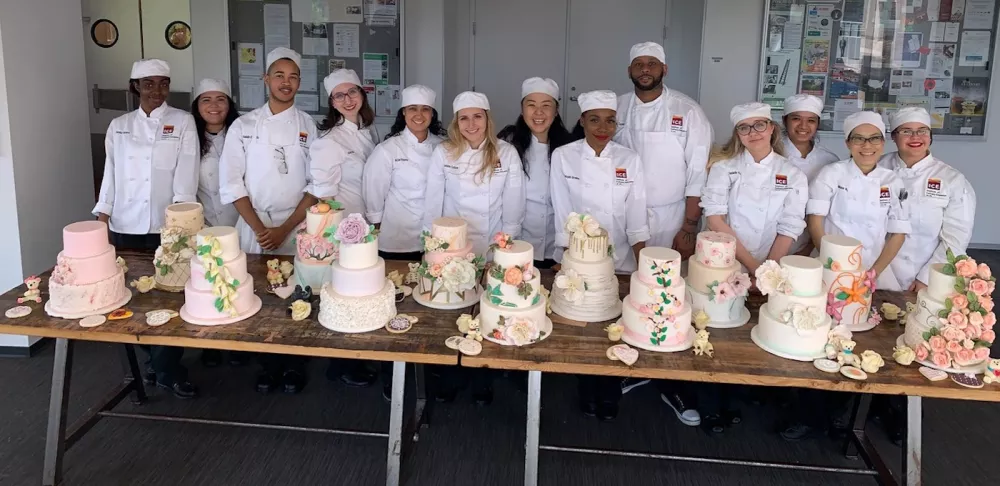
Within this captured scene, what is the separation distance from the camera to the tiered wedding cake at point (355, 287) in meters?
2.56

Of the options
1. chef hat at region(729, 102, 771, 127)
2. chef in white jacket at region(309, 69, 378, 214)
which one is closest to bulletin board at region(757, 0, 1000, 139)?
chef hat at region(729, 102, 771, 127)

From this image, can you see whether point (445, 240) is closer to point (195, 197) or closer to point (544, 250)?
point (544, 250)

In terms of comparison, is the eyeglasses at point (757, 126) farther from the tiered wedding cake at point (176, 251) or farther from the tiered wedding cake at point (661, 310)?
the tiered wedding cake at point (176, 251)

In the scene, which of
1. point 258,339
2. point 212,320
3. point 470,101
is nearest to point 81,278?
point 212,320

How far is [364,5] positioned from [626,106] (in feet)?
10.3

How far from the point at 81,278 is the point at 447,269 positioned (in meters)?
1.32

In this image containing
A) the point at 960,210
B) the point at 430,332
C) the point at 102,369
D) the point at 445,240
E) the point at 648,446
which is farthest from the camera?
the point at 102,369

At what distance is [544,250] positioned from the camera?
386 cm

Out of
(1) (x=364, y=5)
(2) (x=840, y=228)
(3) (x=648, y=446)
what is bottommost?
(3) (x=648, y=446)

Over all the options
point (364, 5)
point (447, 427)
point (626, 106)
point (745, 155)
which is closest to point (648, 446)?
point (447, 427)

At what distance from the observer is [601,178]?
3.52 m

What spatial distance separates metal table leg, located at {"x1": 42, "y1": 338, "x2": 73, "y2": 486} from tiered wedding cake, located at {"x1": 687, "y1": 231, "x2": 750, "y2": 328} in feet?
7.68

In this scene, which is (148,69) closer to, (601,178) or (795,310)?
(601,178)

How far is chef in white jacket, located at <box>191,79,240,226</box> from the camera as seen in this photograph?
3957 millimetres
